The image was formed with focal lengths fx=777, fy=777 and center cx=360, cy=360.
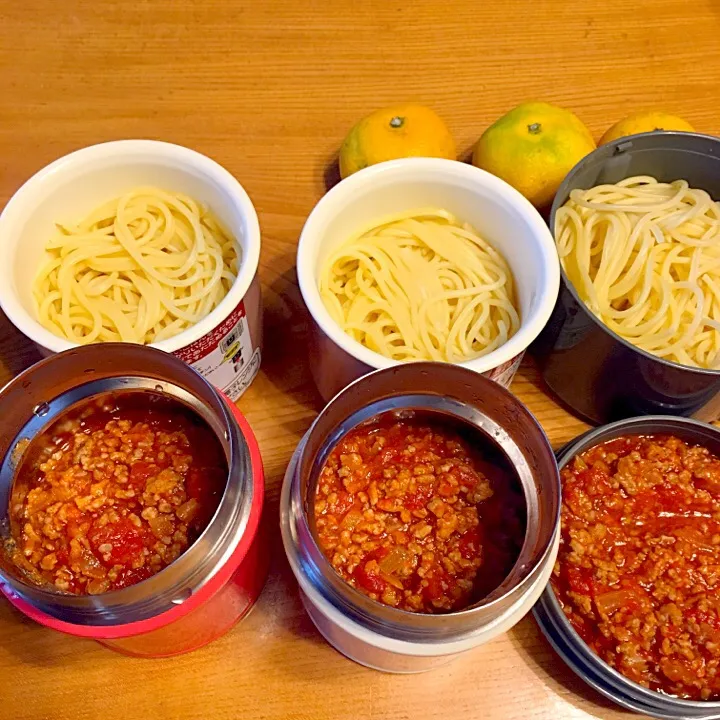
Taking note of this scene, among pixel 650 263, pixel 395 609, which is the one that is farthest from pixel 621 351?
pixel 395 609

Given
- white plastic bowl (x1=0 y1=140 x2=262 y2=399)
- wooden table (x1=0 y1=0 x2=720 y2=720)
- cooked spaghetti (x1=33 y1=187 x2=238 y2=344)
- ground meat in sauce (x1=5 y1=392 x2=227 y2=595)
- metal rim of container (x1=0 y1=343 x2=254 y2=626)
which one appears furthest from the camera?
wooden table (x1=0 y1=0 x2=720 y2=720)

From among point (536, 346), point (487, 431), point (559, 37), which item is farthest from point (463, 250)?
point (559, 37)

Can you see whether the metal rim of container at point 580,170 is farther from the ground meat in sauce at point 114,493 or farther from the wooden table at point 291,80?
the ground meat in sauce at point 114,493

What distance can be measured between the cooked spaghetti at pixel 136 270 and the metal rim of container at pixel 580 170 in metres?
0.54

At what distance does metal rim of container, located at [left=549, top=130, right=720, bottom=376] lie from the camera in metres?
1.17

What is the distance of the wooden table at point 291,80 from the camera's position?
1487mm

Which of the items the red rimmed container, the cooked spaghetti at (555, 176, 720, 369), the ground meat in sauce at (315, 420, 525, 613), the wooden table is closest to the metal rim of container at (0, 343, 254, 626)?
the red rimmed container

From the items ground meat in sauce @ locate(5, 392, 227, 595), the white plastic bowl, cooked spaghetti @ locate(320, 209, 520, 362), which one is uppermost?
the white plastic bowl

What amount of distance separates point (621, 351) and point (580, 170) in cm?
35

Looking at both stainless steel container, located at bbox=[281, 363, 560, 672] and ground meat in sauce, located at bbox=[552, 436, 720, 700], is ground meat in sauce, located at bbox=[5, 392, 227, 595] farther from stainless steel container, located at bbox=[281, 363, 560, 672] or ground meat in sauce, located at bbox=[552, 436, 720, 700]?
ground meat in sauce, located at bbox=[552, 436, 720, 700]

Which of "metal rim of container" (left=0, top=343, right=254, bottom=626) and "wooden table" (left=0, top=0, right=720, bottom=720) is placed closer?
"metal rim of container" (left=0, top=343, right=254, bottom=626)

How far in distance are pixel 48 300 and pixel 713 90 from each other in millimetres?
1457

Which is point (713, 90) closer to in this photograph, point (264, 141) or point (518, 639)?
point (264, 141)

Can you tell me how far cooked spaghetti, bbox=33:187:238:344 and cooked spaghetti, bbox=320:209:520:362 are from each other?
206mm
